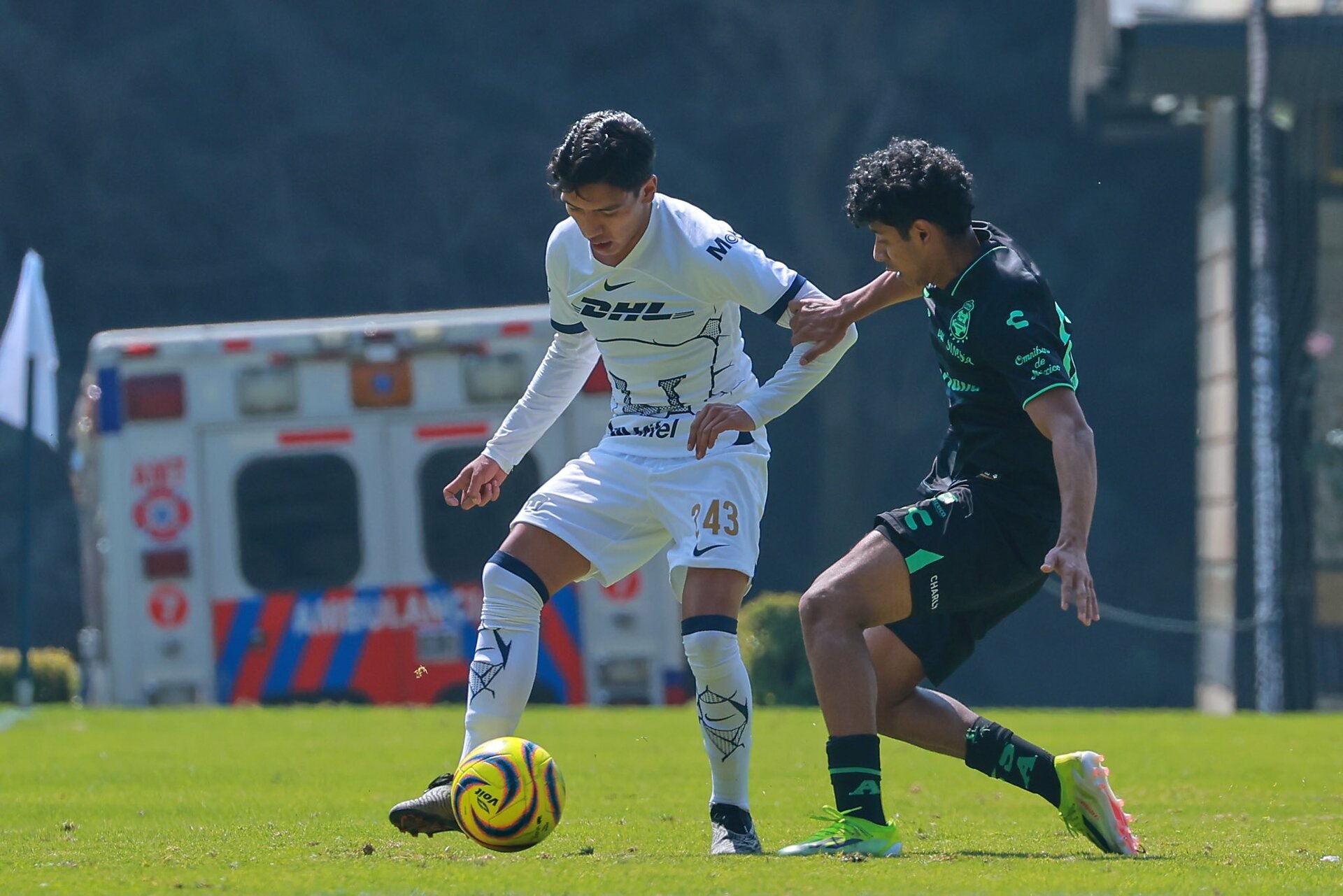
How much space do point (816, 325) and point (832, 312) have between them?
56mm

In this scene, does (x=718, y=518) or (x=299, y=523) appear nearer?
(x=718, y=518)

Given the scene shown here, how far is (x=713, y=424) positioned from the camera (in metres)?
5.48

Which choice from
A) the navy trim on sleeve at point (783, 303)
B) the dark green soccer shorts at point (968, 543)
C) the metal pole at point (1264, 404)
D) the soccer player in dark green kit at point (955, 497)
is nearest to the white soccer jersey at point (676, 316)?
the navy trim on sleeve at point (783, 303)

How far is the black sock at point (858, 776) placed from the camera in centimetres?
529

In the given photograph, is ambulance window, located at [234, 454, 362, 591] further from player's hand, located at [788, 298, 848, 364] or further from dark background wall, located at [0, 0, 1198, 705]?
dark background wall, located at [0, 0, 1198, 705]

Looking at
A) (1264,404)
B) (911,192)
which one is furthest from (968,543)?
(1264,404)

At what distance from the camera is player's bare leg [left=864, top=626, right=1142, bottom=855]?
553 centimetres

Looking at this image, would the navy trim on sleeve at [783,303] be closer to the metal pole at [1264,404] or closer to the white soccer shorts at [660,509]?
A: the white soccer shorts at [660,509]

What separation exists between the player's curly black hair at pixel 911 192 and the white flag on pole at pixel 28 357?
877cm

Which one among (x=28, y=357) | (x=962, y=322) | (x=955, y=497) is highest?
(x=28, y=357)

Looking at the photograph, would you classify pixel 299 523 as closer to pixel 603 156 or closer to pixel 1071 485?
pixel 603 156

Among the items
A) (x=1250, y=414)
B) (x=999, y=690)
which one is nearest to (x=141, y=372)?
(x=1250, y=414)

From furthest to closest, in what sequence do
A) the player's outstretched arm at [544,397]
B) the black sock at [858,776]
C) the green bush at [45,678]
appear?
the green bush at [45,678], the player's outstretched arm at [544,397], the black sock at [858,776]

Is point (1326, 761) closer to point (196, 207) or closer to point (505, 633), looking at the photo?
point (505, 633)
